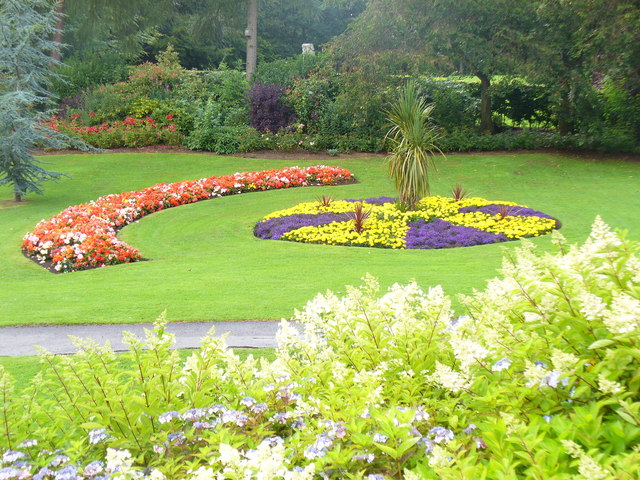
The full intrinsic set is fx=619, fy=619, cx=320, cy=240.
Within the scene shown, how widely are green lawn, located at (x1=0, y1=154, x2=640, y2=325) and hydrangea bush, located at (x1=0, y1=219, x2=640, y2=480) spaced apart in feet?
9.33

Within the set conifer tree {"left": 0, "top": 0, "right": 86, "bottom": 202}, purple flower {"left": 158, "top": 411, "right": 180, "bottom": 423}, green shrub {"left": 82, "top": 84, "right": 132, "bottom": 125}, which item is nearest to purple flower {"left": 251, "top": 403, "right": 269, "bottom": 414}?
purple flower {"left": 158, "top": 411, "right": 180, "bottom": 423}

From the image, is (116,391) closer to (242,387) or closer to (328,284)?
(242,387)

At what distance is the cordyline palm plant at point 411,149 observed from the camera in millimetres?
12016

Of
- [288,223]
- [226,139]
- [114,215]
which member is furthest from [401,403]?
[226,139]

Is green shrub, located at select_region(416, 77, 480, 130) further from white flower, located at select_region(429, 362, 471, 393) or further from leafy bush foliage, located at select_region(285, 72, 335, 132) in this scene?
white flower, located at select_region(429, 362, 471, 393)

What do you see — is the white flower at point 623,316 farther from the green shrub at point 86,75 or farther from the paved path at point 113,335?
the green shrub at point 86,75

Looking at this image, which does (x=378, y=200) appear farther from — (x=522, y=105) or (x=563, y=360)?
(x=563, y=360)

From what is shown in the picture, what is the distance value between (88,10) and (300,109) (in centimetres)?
1137

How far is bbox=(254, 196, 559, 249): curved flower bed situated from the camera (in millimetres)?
11141

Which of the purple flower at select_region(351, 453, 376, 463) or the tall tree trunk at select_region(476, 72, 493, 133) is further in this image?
the tall tree trunk at select_region(476, 72, 493, 133)

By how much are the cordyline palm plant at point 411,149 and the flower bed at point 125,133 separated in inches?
509

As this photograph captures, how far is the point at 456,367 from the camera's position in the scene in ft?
10.9

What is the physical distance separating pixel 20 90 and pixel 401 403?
50.7 ft

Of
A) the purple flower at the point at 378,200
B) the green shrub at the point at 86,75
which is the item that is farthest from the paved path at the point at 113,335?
the green shrub at the point at 86,75
